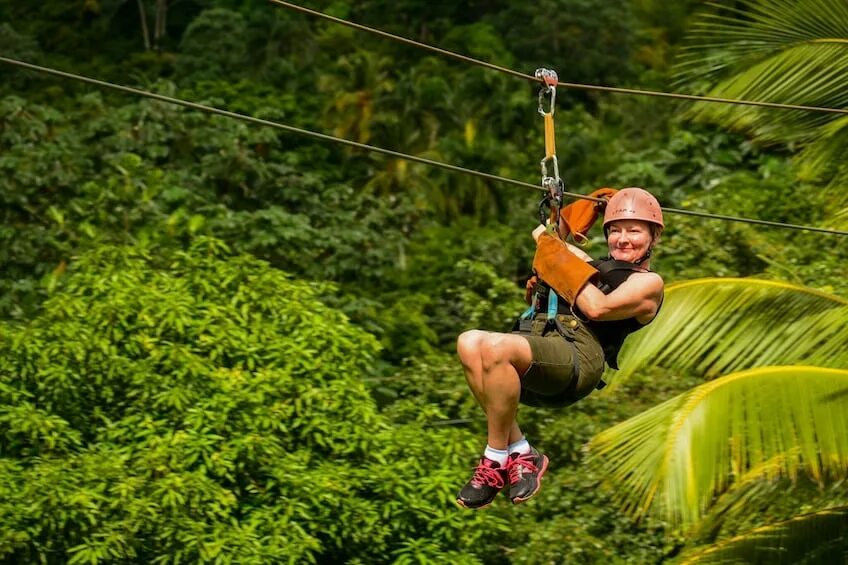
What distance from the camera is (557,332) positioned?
4.44 m

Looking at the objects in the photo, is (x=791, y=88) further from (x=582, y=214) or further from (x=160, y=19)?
(x=160, y=19)

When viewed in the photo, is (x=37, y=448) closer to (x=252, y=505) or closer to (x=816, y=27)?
(x=252, y=505)

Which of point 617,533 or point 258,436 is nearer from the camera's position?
point 258,436

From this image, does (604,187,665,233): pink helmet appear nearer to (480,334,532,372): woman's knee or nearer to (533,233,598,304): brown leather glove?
(533,233,598,304): brown leather glove

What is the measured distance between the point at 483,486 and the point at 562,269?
2.39 feet

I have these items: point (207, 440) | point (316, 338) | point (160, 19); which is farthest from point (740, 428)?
point (160, 19)

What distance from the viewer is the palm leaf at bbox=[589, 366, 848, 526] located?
6.30 m

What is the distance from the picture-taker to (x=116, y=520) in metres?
8.17

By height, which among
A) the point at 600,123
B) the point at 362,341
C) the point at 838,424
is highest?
the point at 600,123

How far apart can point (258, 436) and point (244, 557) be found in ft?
2.79

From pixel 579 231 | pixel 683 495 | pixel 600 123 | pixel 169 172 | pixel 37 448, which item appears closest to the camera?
pixel 579 231

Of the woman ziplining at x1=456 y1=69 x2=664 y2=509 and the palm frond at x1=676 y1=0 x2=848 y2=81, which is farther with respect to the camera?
the palm frond at x1=676 y1=0 x2=848 y2=81

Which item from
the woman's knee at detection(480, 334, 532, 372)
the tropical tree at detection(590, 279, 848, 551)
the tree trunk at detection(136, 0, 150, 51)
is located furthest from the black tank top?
the tree trunk at detection(136, 0, 150, 51)

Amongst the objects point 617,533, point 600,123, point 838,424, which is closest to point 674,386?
point 617,533
